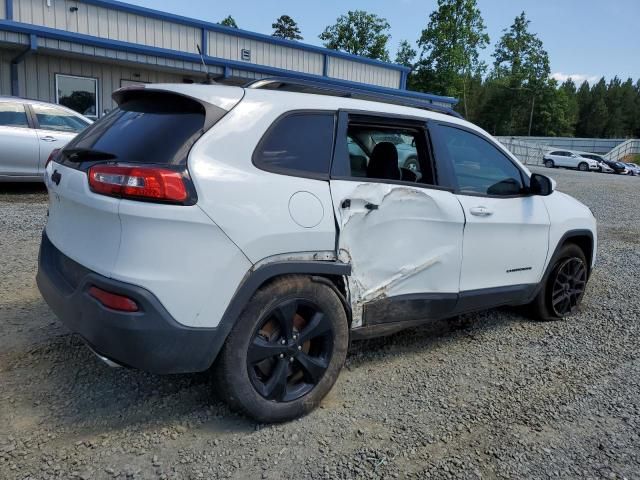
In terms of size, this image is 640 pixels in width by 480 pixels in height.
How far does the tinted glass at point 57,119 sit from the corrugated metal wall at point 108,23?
587 cm

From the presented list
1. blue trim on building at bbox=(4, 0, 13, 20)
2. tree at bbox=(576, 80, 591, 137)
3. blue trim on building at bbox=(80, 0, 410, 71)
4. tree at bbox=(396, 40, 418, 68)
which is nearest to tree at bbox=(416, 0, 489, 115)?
tree at bbox=(396, 40, 418, 68)

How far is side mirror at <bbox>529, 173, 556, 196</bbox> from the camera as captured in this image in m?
4.14

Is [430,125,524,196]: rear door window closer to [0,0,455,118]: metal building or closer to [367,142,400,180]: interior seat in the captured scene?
[367,142,400,180]: interior seat

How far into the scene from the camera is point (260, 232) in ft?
8.54

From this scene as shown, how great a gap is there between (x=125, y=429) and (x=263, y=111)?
1.82m

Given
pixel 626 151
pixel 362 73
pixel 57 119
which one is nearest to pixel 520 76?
pixel 626 151

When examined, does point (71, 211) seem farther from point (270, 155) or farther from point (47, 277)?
point (270, 155)

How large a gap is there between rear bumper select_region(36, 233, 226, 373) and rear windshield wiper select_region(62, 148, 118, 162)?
1.81ft

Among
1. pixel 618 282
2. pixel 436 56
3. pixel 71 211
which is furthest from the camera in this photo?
pixel 436 56

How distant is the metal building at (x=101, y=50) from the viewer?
41.7 feet

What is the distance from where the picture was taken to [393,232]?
10.5ft

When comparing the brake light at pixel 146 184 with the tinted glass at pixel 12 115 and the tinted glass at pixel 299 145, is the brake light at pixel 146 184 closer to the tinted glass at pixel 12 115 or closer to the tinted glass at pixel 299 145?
the tinted glass at pixel 299 145

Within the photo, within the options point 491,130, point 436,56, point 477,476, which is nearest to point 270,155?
point 477,476

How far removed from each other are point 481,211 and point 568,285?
162cm
